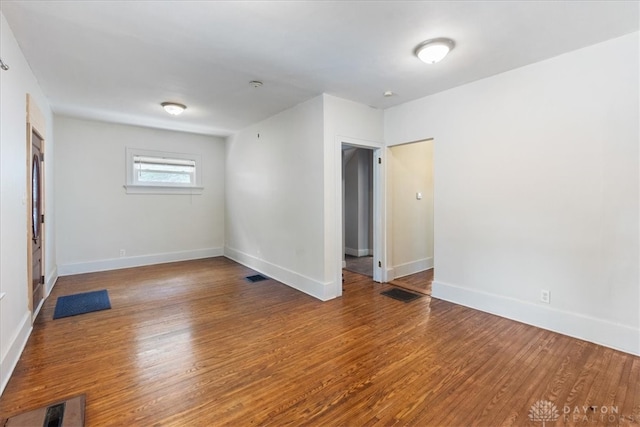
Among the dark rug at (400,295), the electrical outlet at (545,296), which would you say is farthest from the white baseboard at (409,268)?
the electrical outlet at (545,296)

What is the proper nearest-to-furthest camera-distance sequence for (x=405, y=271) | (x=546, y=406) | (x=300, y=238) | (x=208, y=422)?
(x=208, y=422)
(x=546, y=406)
(x=300, y=238)
(x=405, y=271)

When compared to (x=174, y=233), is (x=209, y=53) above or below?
above

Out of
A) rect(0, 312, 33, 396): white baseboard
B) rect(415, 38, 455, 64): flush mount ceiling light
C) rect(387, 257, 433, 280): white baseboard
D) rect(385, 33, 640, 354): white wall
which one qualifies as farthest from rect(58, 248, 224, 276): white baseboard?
rect(415, 38, 455, 64): flush mount ceiling light

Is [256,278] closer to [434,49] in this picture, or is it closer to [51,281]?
[51,281]

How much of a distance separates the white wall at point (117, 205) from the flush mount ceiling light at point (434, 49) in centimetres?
523

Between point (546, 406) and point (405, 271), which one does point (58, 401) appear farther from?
point (405, 271)

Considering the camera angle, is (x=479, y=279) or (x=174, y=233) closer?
(x=479, y=279)

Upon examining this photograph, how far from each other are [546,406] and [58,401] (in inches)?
124

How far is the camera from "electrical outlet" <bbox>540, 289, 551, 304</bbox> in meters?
2.95

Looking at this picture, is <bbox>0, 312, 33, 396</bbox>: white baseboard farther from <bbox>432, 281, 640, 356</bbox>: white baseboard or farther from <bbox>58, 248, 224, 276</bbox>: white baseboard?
<bbox>432, 281, 640, 356</bbox>: white baseboard

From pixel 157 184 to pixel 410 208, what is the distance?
4.96 meters

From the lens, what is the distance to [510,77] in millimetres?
3141

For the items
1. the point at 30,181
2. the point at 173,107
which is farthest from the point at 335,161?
the point at 30,181

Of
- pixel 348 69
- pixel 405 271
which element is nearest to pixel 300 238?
pixel 405 271
